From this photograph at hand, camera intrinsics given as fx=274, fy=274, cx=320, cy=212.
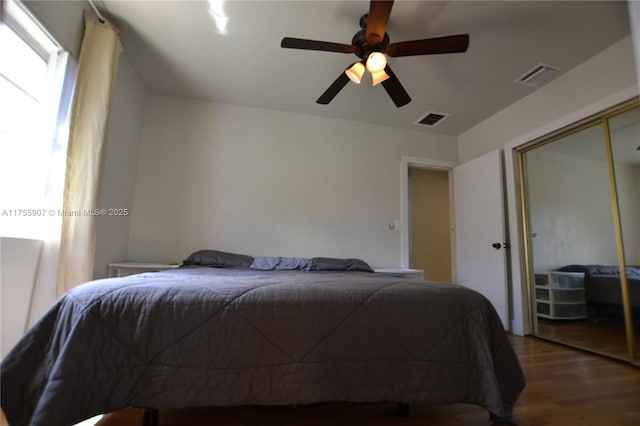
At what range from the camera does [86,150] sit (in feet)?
6.24

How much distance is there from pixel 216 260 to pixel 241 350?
5.63 ft

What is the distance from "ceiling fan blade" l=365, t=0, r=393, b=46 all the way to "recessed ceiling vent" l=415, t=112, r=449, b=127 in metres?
1.80

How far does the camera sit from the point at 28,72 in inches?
65.3

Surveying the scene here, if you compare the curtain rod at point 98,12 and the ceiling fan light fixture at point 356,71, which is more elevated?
the curtain rod at point 98,12

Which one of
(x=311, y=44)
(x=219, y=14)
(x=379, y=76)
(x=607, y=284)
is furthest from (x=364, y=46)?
(x=607, y=284)

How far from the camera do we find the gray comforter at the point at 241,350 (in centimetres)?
88

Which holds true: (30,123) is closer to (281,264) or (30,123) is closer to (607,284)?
(281,264)

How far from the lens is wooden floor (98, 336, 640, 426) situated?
120cm

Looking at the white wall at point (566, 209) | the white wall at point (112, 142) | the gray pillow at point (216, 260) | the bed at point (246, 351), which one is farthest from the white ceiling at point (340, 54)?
the bed at point (246, 351)

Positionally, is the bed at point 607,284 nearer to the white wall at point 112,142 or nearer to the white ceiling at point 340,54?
the white ceiling at point 340,54

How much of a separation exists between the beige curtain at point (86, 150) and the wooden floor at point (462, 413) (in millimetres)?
1093

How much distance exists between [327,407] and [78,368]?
1026 mm

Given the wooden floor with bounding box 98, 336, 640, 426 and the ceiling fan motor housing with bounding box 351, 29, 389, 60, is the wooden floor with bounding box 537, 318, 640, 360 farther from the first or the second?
the ceiling fan motor housing with bounding box 351, 29, 389, 60

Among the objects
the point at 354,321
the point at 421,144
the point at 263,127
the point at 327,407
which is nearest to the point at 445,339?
the point at 354,321
